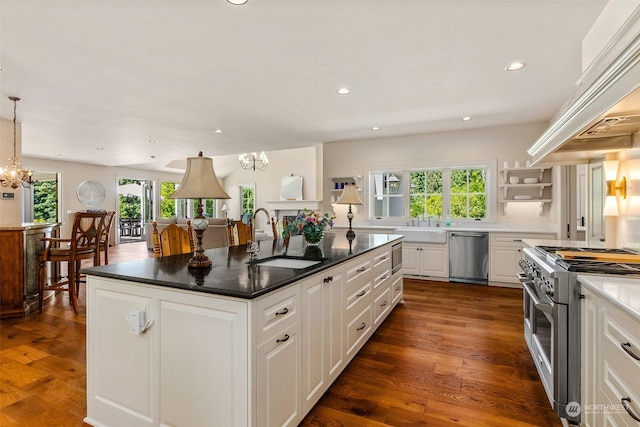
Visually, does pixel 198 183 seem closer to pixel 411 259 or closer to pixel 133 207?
pixel 411 259

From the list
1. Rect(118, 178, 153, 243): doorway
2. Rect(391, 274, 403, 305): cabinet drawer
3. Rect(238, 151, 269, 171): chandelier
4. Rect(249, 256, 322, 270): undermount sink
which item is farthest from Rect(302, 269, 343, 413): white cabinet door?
Rect(118, 178, 153, 243): doorway

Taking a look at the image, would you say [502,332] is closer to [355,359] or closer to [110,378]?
[355,359]

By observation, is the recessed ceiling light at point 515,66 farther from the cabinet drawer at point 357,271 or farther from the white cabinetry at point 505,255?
the white cabinetry at point 505,255

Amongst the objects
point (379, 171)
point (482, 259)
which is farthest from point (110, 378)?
point (379, 171)

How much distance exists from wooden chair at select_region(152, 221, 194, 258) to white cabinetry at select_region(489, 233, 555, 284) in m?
4.29

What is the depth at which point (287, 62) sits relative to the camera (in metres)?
2.90

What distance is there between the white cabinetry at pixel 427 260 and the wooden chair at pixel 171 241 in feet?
12.2

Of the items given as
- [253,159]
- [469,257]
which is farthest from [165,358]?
[253,159]

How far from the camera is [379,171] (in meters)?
6.12

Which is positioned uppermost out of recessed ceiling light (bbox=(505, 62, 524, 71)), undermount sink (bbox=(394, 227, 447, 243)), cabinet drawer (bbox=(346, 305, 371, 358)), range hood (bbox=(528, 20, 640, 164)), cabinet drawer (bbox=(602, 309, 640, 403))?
recessed ceiling light (bbox=(505, 62, 524, 71))

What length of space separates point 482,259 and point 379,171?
2352 millimetres

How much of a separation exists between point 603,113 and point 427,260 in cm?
398

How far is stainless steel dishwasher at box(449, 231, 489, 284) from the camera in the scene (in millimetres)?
4914

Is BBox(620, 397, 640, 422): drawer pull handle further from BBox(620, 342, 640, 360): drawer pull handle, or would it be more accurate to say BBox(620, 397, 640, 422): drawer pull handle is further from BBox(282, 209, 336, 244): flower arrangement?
BBox(282, 209, 336, 244): flower arrangement
